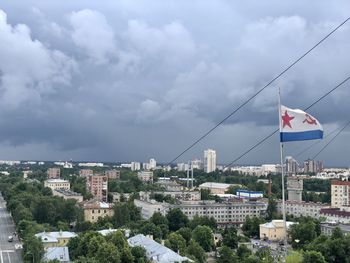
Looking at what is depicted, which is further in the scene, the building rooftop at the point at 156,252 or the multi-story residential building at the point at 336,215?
the multi-story residential building at the point at 336,215

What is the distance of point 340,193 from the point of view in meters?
33.8

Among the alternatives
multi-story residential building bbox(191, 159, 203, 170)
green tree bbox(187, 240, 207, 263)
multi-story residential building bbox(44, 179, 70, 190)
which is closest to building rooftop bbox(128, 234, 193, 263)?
green tree bbox(187, 240, 207, 263)

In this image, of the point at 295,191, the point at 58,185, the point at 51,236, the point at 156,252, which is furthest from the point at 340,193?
the point at 58,185

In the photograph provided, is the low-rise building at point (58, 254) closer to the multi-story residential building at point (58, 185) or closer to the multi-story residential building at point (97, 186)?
the multi-story residential building at point (97, 186)

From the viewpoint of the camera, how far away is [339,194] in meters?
33.9

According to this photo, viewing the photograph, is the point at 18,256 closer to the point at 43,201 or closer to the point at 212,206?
the point at 43,201

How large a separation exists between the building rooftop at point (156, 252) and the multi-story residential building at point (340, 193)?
63.2 feet

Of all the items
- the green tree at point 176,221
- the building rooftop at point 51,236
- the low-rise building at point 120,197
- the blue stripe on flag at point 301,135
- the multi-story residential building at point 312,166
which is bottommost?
the building rooftop at point 51,236

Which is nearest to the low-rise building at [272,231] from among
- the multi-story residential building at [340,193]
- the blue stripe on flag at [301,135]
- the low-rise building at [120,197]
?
the multi-story residential building at [340,193]

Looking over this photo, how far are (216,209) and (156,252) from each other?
48.5 ft

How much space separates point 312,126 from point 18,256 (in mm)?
14952

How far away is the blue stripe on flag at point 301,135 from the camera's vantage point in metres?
5.57

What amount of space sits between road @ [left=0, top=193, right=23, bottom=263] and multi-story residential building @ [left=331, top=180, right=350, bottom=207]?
745 inches

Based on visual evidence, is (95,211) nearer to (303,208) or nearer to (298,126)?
(303,208)
